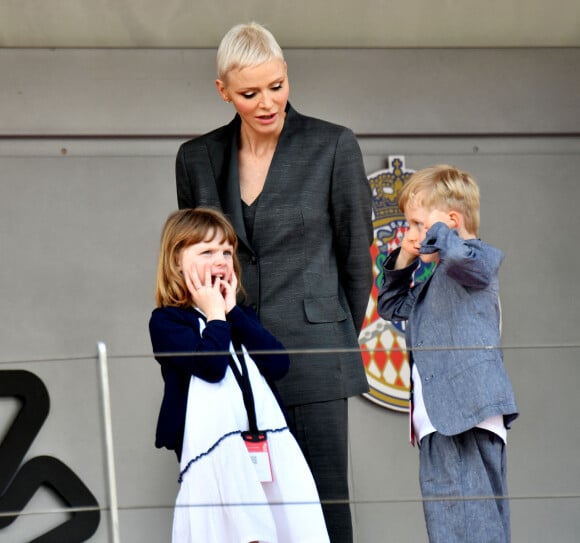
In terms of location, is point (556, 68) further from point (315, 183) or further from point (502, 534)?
point (502, 534)

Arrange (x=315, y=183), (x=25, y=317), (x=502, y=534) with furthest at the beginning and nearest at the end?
(x=25, y=317)
(x=315, y=183)
(x=502, y=534)

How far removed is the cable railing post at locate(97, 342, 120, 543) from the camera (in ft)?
9.62

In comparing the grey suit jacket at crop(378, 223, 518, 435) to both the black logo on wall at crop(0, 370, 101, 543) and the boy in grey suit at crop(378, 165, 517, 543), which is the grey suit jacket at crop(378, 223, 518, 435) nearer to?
the boy in grey suit at crop(378, 165, 517, 543)

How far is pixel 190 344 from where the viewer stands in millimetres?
3055

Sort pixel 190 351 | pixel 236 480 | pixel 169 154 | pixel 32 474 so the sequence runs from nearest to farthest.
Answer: pixel 236 480
pixel 190 351
pixel 32 474
pixel 169 154

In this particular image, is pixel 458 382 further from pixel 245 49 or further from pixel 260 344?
pixel 245 49

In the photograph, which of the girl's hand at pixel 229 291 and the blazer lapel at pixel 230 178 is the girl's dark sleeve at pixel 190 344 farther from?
the blazer lapel at pixel 230 178

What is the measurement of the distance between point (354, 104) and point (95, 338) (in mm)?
1073

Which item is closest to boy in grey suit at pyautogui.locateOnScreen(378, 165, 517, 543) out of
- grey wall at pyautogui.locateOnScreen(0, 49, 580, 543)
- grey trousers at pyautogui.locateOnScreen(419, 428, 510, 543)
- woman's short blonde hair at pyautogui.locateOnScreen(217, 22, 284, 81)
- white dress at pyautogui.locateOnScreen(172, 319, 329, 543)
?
grey trousers at pyautogui.locateOnScreen(419, 428, 510, 543)

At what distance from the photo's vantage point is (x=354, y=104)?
482cm

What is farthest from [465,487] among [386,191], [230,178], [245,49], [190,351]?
[386,191]

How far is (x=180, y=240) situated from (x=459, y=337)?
61 centimetres

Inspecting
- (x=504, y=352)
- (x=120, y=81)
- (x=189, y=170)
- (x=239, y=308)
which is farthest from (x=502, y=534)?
(x=120, y=81)

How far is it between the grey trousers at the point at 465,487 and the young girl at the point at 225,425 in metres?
0.23
